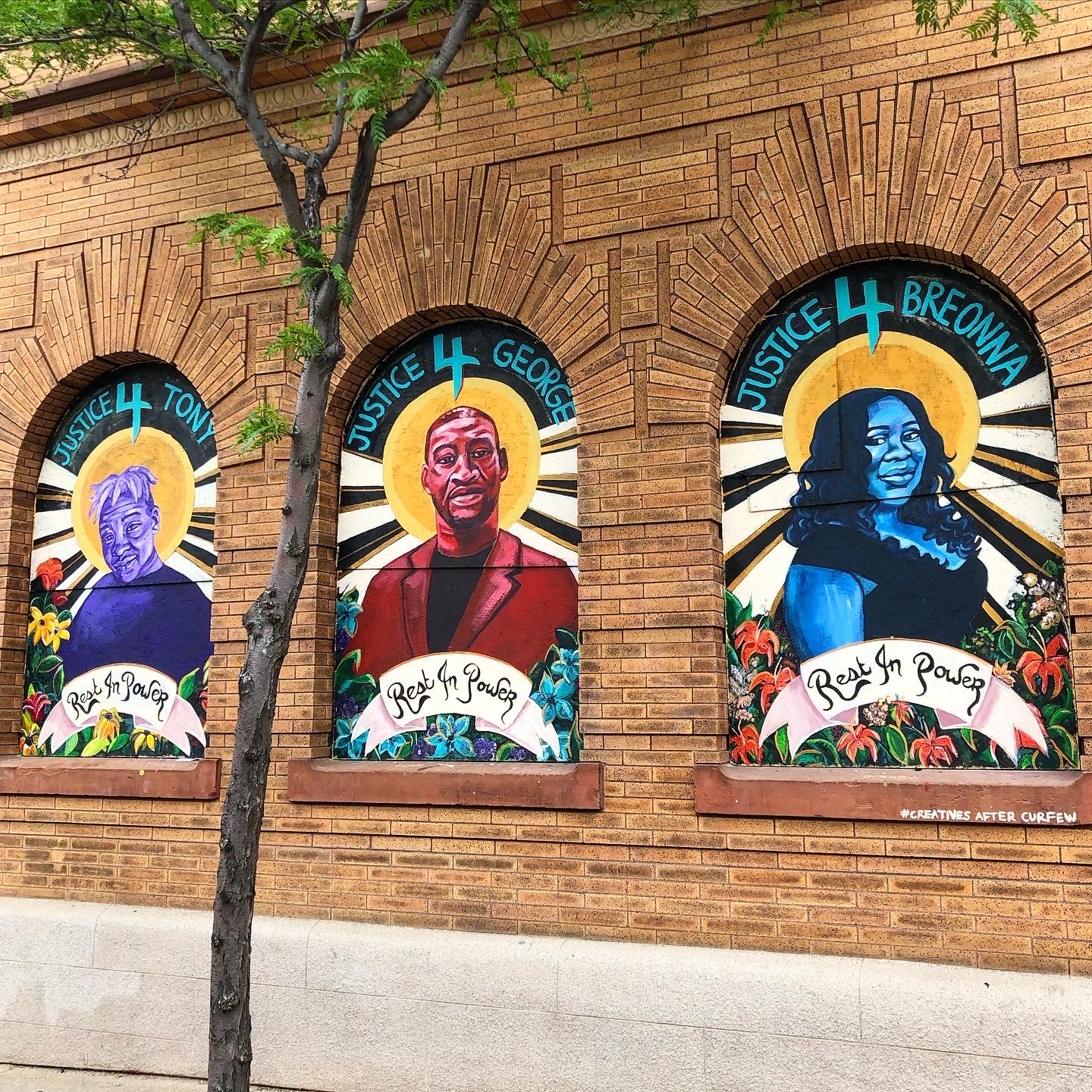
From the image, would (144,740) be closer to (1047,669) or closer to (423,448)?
(423,448)

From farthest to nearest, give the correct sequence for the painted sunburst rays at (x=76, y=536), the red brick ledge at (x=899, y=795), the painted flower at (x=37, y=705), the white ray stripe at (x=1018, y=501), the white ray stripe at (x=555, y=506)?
the painted flower at (x=37, y=705) → the painted sunburst rays at (x=76, y=536) → the white ray stripe at (x=555, y=506) → the white ray stripe at (x=1018, y=501) → the red brick ledge at (x=899, y=795)

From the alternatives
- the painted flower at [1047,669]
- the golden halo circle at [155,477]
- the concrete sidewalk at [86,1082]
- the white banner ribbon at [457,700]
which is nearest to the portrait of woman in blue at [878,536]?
the painted flower at [1047,669]

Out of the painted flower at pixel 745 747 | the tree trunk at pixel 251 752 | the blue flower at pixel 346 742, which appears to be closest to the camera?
the tree trunk at pixel 251 752

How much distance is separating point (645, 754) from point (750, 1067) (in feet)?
5.25

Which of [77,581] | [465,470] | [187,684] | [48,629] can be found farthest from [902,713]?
[48,629]

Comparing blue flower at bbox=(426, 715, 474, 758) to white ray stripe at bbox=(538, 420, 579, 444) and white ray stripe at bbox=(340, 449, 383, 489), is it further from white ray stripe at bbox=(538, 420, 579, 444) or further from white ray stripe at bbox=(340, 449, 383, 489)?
white ray stripe at bbox=(538, 420, 579, 444)

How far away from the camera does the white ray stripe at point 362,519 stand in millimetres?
7027

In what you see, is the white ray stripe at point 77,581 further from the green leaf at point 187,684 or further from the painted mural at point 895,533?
the painted mural at point 895,533

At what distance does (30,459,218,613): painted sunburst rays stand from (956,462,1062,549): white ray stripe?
187 inches

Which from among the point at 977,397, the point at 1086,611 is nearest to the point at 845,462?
the point at 977,397

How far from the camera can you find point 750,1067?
17.6ft

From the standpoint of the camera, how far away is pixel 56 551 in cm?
797

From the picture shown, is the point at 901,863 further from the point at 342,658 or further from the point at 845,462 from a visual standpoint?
the point at 342,658

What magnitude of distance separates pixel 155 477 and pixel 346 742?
8.00 ft
